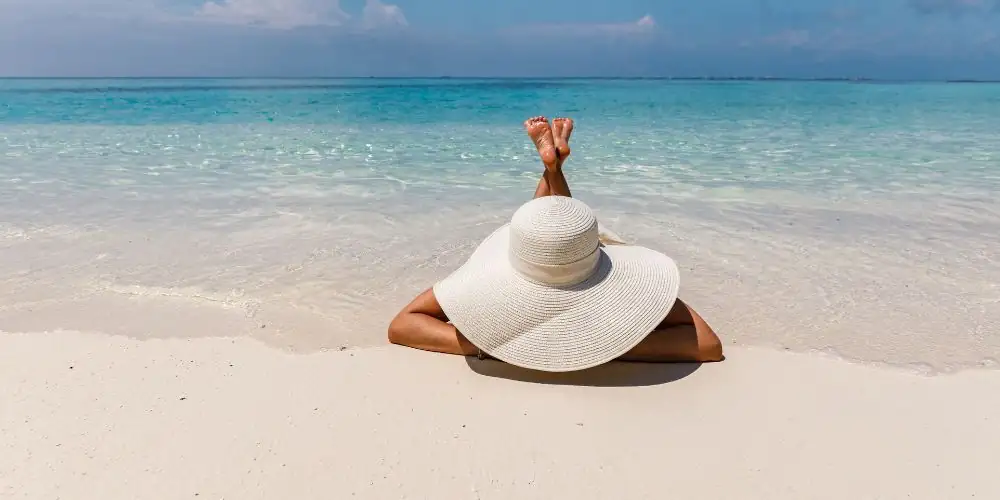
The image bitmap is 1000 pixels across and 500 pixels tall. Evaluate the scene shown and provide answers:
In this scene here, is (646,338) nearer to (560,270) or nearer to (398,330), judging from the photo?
(560,270)

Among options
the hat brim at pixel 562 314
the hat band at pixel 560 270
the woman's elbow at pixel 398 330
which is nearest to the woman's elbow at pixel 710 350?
the hat brim at pixel 562 314

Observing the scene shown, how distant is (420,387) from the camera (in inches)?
101

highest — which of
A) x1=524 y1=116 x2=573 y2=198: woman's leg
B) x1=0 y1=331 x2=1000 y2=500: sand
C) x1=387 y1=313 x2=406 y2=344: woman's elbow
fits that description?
x1=524 y1=116 x2=573 y2=198: woman's leg

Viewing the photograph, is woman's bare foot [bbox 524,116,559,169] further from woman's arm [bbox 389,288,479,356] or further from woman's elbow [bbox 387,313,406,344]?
woman's elbow [bbox 387,313,406,344]

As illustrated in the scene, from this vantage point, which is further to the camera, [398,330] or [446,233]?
[446,233]

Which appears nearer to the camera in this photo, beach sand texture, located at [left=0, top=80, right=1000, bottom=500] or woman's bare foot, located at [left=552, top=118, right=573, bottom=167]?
beach sand texture, located at [left=0, top=80, right=1000, bottom=500]

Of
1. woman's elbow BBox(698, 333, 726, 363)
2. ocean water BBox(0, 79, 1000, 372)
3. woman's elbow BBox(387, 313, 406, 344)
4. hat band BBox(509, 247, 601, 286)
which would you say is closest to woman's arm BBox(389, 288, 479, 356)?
woman's elbow BBox(387, 313, 406, 344)

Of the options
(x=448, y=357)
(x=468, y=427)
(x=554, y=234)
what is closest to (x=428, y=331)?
(x=448, y=357)

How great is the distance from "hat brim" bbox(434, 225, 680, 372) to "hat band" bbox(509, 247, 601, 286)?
0.02 meters

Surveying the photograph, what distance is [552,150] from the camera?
3.22m

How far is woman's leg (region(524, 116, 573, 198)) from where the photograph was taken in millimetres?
3213

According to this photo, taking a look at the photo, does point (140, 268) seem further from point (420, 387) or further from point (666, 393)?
point (666, 393)

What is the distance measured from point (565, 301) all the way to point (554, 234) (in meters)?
0.27

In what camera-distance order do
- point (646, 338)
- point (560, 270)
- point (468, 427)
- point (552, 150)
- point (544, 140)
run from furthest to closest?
point (544, 140) < point (552, 150) < point (646, 338) < point (560, 270) < point (468, 427)
